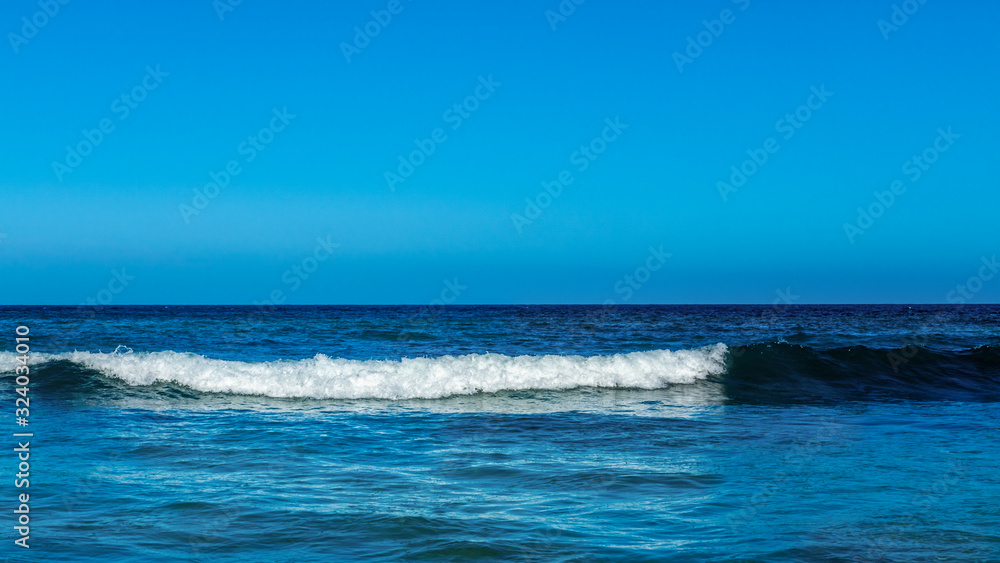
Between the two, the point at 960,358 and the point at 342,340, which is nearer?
the point at 960,358

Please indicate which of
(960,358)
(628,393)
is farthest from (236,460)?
(960,358)

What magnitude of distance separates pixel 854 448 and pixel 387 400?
8.26 meters

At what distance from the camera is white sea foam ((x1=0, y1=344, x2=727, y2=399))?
15.3m

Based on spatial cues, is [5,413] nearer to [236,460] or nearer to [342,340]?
[236,460]

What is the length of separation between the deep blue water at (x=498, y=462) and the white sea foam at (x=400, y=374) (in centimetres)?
7

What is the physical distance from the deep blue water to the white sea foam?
0.07 metres

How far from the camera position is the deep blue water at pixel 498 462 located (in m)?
5.72

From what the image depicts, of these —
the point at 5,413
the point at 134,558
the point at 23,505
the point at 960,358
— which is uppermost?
the point at 960,358

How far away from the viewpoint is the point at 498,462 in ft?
27.7

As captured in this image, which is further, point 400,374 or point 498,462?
point 400,374

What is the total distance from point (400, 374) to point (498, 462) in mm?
7903

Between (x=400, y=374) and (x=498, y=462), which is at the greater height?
(x=400, y=374)

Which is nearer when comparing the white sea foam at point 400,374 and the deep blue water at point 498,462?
the deep blue water at point 498,462

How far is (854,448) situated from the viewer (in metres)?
9.27
